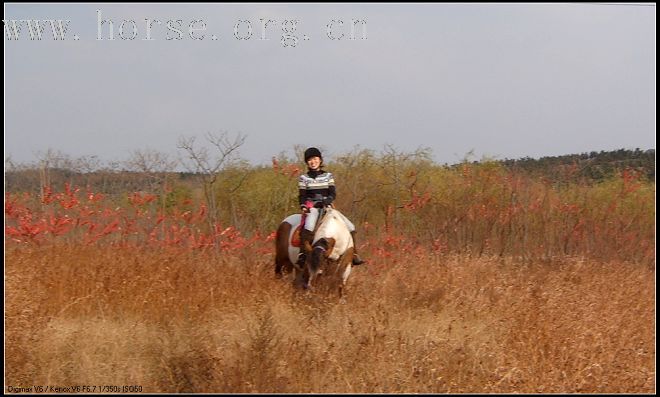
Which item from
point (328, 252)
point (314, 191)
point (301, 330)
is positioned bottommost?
point (301, 330)

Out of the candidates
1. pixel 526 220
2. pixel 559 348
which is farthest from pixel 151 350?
pixel 526 220

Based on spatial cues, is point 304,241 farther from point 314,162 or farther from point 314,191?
point 314,162

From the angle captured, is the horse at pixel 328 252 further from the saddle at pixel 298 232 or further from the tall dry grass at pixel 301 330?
the tall dry grass at pixel 301 330

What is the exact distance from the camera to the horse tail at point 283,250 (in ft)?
27.3

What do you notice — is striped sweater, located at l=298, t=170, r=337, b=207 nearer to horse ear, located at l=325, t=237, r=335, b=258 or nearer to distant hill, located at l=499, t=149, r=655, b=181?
horse ear, located at l=325, t=237, r=335, b=258

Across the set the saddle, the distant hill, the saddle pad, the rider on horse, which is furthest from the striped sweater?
the distant hill

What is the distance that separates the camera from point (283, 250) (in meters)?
8.35

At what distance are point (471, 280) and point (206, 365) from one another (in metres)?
4.92

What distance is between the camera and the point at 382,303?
6652 millimetres

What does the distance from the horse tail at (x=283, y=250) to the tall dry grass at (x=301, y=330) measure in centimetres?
36

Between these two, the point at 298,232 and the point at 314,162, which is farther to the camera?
the point at 298,232

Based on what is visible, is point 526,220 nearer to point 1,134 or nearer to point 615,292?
point 615,292

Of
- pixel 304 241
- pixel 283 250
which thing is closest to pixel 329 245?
A: pixel 304 241

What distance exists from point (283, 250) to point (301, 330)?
2.43m
